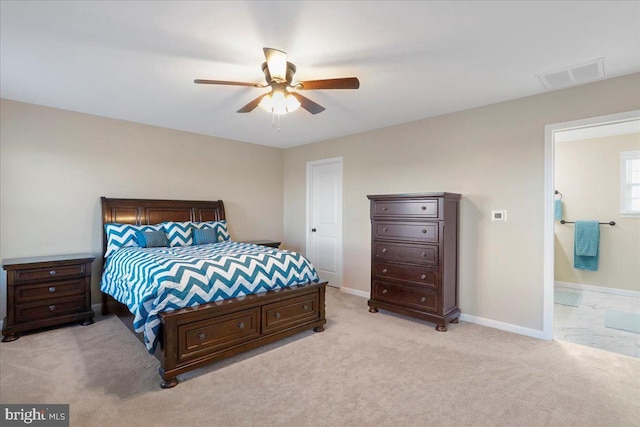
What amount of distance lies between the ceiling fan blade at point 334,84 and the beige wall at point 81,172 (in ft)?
9.71

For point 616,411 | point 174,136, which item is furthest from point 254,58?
point 616,411

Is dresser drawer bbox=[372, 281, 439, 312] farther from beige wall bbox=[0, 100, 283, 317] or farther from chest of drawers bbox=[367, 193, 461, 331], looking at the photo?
beige wall bbox=[0, 100, 283, 317]

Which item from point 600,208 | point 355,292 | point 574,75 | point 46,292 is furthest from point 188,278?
point 600,208

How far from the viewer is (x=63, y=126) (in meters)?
3.78

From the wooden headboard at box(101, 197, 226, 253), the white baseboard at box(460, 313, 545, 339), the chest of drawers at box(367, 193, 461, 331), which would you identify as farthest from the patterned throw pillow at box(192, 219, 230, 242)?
the white baseboard at box(460, 313, 545, 339)

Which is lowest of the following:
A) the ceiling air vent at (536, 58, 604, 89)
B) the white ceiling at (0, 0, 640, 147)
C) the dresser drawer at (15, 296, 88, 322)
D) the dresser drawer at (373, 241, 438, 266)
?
the dresser drawer at (15, 296, 88, 322)

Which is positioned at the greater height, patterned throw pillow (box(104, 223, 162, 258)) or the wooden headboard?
the wooden headboard

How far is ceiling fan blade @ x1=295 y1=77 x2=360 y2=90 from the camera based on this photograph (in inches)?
92.1

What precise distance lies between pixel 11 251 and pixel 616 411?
5.52 m

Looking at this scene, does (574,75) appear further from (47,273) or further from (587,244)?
(47,273)

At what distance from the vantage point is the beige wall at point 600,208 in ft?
15.6

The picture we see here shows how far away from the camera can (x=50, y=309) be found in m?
3.32

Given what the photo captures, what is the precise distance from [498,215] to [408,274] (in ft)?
3.83

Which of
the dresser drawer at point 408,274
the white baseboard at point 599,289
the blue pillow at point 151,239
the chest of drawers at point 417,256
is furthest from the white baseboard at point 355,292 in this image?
the white baseboard at point 599,289
